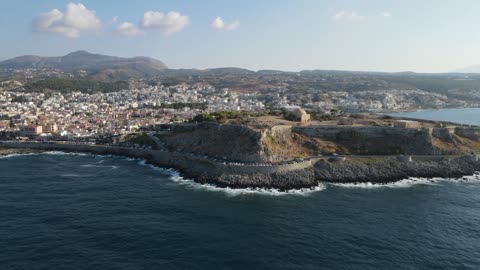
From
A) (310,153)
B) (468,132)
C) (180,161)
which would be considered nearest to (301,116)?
(310,153)

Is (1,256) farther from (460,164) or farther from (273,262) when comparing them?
(460,164)

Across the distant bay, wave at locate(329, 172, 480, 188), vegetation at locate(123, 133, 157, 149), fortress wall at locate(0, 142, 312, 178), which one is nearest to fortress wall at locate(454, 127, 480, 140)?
wave at locate(329, 172, 480, 188)

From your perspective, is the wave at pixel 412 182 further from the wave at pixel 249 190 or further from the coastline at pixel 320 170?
the wave at pixel 249 190

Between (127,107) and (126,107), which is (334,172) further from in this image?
(127,107)

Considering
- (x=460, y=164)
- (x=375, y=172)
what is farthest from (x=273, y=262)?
(x=460, y=164)

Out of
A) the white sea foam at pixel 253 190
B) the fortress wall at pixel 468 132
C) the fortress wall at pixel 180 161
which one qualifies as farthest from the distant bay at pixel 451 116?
the fortress wall at pixel 180 161

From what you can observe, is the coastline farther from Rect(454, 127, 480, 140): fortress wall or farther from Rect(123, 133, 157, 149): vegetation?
Rect(123, 133, 157, 149): vegetation
